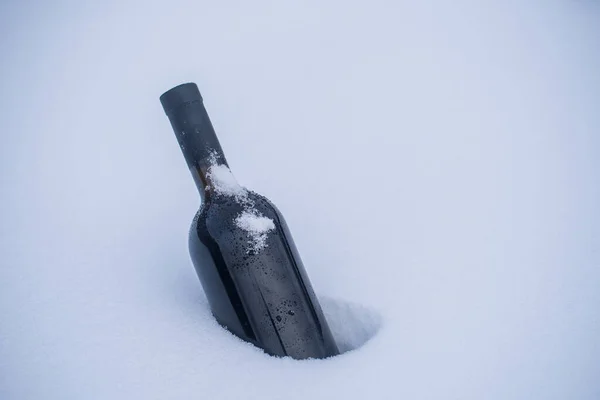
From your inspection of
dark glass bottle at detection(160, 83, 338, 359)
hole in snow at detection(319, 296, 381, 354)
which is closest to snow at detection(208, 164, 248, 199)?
dark glass bottle at detection(160, 83, 338, 359)

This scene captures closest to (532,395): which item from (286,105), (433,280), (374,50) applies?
(433,280)

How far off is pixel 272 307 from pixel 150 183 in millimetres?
513

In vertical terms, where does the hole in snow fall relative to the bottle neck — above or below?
below

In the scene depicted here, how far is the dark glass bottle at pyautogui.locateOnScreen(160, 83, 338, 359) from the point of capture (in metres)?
0.73

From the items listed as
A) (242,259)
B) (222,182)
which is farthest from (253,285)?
(222,182)

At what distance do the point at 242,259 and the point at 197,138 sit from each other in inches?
10.2

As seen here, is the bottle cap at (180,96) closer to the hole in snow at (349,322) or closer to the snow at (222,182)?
the snow at (222,182)

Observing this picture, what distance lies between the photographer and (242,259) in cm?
74

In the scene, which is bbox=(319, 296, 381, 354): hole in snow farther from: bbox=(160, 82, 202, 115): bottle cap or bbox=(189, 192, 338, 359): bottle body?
bbox=(160, 82, 202, 115): bottle cap

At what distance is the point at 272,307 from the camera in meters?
0.74

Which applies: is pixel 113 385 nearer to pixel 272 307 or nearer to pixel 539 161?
pixel 272 307

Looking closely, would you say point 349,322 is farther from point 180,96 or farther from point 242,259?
point 180,96

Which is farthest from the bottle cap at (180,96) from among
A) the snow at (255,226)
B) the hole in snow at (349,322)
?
the hole in snow at (349,322)

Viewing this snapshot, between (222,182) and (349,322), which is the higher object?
(222,182)
